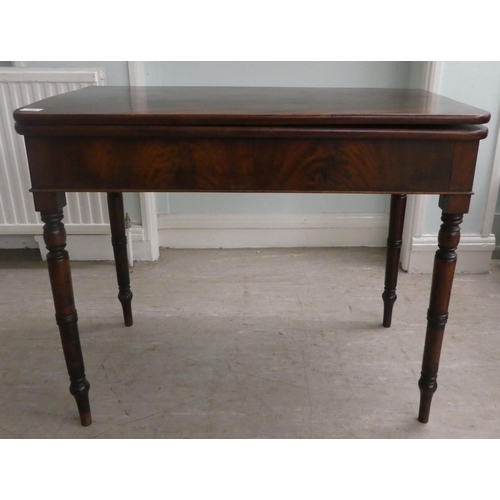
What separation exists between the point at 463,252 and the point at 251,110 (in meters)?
1.55

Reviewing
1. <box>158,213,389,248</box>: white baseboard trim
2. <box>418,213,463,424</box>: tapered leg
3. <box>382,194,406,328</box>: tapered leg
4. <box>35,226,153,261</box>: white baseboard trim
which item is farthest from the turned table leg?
<box>35,226,153,261</box>: white baseboard trim

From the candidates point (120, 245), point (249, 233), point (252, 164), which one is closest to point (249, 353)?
point (120, 245)

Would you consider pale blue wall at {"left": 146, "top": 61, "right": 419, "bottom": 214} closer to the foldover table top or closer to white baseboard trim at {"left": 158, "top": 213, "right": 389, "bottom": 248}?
white baseboard trim at {"left": 158, "top": 213, "right": 389, "bottom": 248}

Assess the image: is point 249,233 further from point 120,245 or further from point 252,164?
point 252,164

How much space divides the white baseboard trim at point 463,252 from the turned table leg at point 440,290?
102 cm

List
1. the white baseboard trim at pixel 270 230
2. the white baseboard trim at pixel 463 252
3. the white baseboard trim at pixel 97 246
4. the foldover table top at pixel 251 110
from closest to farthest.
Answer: the foldover table top at pixel 251 110, the white baseboard trim at pixel 463 252, the white baseboard trim at pixel 97 246, the white baseboard trim at pixel 270 230

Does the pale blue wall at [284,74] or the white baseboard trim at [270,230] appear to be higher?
the pale blue wall at [284,74]

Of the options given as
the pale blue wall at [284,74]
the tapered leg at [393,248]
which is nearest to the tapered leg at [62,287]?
the tapered leg at [393,248]

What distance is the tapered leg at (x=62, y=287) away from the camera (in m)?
1.29

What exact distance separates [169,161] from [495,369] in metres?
1.24

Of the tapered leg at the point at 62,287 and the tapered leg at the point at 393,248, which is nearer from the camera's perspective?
the tapered leg at the point at 62,287

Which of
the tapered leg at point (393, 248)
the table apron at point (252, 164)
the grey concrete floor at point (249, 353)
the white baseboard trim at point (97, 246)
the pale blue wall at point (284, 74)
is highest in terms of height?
the pale blue wall at point (284, 74)

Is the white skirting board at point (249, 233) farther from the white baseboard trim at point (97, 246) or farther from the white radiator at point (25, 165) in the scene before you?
the white radiator at point (25, 165)

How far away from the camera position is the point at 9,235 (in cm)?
268
